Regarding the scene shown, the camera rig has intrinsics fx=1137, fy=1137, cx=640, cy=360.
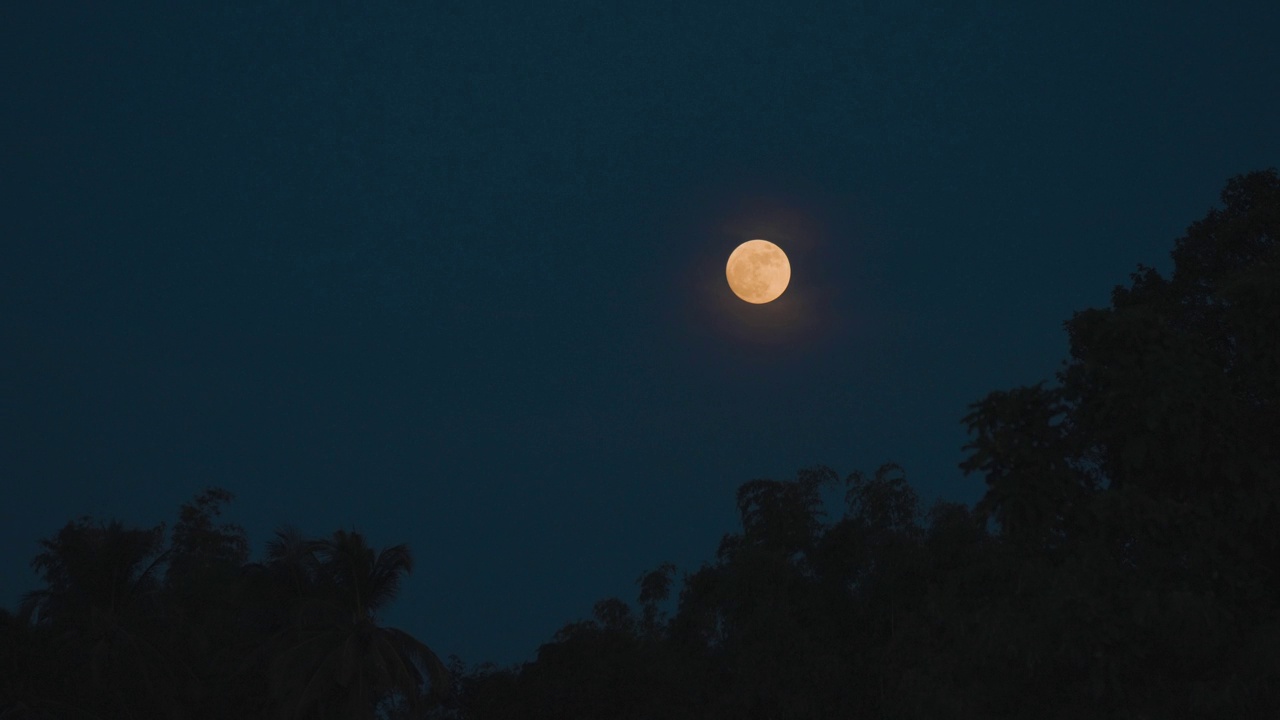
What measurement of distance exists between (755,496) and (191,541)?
24574 millimetres

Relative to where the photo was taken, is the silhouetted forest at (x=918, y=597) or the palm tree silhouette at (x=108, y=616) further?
the palm tree silhouette at (x=108, y=616)

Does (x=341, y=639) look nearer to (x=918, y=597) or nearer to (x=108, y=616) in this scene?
(x=108, y=616)

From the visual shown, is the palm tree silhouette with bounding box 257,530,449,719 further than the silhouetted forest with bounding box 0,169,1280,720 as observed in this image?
Yes

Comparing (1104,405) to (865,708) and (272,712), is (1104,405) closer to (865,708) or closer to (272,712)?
(865,708)

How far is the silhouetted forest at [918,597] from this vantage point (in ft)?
39.3

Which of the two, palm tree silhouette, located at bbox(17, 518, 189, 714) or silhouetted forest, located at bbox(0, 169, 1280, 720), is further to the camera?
palm tree silhouette, located at bbox(17, 518, 189, 714)

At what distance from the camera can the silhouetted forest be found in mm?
11969

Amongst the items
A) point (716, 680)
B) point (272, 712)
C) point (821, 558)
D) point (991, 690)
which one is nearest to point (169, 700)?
point (272, 712)

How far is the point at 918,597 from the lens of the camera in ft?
86.7

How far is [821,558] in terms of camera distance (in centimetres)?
Result: 2814

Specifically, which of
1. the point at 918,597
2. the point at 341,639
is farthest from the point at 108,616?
the point at 918,597

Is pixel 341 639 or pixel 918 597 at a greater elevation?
pixel 341 639

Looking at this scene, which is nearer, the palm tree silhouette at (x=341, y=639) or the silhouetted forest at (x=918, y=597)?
the silhouetted forest at (x=918, y=597)

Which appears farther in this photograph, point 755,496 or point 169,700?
point 169,700
